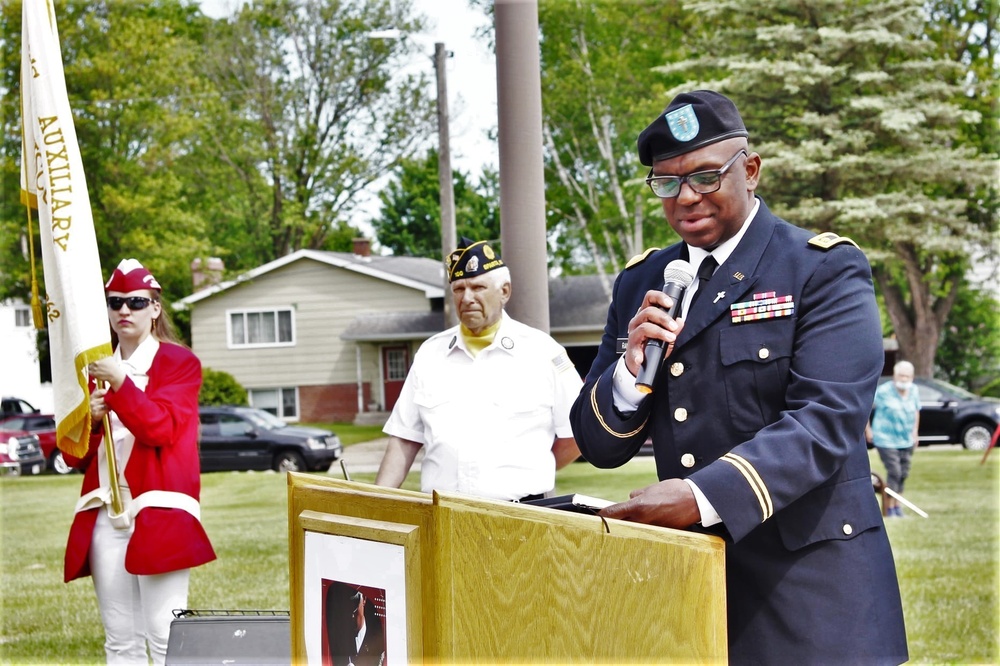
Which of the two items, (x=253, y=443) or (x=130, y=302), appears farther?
(x=253, y=443)

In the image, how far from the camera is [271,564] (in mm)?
9414

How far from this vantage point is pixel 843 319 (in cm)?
199

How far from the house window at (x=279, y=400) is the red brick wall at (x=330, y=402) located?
22 centimetres

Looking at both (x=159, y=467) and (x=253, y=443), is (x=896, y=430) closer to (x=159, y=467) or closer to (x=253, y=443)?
(x=159, y=467)

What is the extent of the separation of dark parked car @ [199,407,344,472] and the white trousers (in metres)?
15.8

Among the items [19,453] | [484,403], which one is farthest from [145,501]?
[19,453]

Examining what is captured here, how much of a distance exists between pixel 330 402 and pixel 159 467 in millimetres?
27516

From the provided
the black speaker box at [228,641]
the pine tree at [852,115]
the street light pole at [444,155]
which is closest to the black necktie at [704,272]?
the black speaker box at [228,641]

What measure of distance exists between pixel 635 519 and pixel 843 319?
535 mm

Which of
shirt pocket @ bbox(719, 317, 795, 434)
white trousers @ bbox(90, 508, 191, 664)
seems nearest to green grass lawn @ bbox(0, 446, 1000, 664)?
white trousers @ bbox(90, 508, 191, 664)

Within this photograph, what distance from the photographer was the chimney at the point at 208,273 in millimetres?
26797

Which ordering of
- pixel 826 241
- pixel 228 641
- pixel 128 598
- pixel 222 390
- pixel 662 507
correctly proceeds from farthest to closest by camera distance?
pixel 222 390 → pixel 128 598 → pixel 228 641 → pixel 826 241 → pixel 662 507

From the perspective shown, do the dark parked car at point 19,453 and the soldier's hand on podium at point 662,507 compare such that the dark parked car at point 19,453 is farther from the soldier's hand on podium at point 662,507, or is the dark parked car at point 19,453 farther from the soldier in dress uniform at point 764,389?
the soldier's hand on podium at point 662,507

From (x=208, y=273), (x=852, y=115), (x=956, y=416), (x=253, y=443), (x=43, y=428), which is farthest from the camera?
(x=208, y=273)
